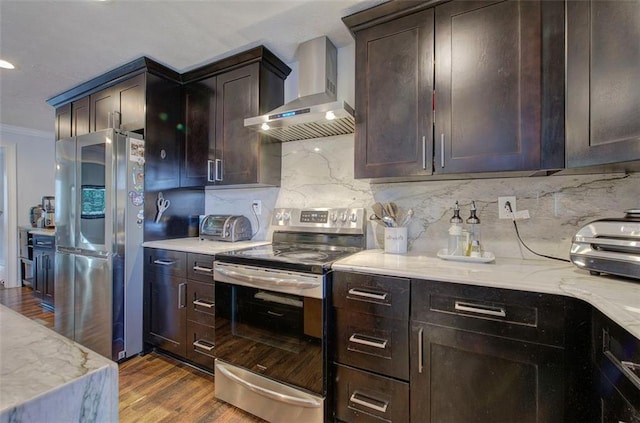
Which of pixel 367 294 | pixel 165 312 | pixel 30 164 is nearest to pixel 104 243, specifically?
pixel 165 312

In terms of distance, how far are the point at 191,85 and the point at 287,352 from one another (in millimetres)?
2243

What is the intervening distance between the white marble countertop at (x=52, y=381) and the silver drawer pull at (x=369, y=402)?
1.19 meters

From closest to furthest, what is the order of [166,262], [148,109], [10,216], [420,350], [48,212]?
[420,350] < [166,262] < [148,109] < [48,212] < [10,216]

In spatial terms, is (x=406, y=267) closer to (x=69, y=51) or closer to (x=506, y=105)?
(x=506, y=105)

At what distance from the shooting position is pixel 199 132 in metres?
2.36

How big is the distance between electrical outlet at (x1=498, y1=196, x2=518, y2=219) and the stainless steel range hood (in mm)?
979

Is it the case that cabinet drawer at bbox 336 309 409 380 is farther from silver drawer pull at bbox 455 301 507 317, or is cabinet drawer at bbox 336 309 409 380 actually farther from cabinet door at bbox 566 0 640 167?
cabinet door at bbox 566 0 640 167

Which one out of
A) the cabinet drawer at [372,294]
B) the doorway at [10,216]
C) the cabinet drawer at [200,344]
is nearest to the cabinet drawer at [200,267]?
the cabinet drawer at [200,344]

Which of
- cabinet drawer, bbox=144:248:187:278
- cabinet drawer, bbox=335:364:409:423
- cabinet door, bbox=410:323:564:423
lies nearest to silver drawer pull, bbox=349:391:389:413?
cabinet drawer, bbox=335:364:409:423

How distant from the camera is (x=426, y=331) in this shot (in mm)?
1207

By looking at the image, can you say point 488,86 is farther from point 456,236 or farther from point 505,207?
point 456,236

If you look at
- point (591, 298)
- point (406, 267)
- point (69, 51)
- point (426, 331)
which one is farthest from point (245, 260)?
point (69, 51)

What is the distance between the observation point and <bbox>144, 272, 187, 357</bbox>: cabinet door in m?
1.98

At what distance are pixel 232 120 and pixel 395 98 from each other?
124cm
